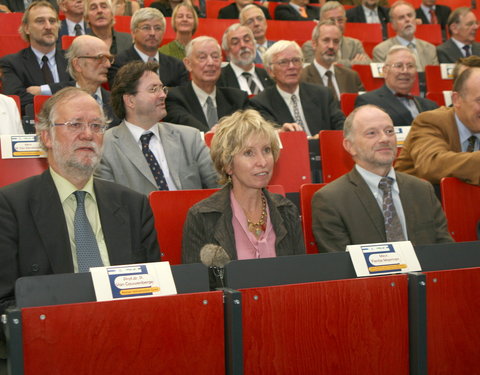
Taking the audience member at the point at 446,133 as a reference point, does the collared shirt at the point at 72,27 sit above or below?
above

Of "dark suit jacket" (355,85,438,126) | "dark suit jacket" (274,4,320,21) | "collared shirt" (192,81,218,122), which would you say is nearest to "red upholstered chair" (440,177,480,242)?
"dark suit jacket" (355,85,438,126)

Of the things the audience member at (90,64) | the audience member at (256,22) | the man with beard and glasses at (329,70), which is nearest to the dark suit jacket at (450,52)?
the man with beard and glasses at (329,70)

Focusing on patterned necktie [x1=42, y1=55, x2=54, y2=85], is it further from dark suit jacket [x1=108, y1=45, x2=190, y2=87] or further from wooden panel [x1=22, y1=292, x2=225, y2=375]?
wooden panel [x1=22, y1=292, x2=225, y2=375]

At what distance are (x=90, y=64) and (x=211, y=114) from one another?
0.86m

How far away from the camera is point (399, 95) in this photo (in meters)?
5.05

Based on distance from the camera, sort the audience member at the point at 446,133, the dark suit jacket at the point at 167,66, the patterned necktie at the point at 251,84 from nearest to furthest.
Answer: the audience member at the point at 446,133 → the dark suit jacket at the point at 167,66 → the patterned necktie at the point at 251,84

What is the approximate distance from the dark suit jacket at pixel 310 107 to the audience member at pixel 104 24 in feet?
5.07

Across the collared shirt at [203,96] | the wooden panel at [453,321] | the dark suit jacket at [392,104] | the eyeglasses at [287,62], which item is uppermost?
the eyeglasses at [287,62]

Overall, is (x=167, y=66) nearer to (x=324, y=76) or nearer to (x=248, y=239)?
(x=324, y=76)

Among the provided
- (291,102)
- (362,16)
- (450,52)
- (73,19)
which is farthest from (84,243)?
(362,16)

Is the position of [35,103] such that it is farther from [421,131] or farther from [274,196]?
[421,131]

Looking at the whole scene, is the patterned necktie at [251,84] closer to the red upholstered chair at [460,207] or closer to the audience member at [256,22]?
the audience member at [256,22]

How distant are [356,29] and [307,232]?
17.4 feet

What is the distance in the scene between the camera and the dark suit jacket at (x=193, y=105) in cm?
443
